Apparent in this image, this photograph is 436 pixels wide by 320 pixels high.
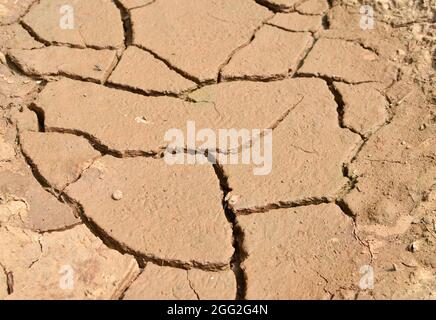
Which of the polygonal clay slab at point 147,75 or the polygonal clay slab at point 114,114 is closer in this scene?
the polygonal clay slab at point 114,114

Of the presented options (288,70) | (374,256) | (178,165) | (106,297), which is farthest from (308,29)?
(106,297)

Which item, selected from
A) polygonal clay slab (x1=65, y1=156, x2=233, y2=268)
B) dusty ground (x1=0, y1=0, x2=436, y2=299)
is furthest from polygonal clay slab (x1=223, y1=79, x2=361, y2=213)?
polygonal clay slab (x1=65, y1=156, x2=233, y2=268)

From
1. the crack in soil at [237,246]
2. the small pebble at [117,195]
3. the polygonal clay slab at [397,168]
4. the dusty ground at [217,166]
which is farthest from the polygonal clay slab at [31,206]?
the polygonal clay slab at [397,168]

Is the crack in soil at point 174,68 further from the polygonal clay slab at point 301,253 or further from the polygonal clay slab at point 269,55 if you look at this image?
the polygonal clay slab at point 301,253

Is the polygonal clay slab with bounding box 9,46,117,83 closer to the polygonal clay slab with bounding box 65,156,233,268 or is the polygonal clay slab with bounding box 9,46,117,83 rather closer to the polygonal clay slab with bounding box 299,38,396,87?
the polygonal clay slab with bounding box 65,156,233,268

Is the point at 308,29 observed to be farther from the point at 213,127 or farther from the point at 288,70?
the point at 213,127

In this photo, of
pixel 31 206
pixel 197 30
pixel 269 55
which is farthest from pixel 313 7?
pixel 31 206
